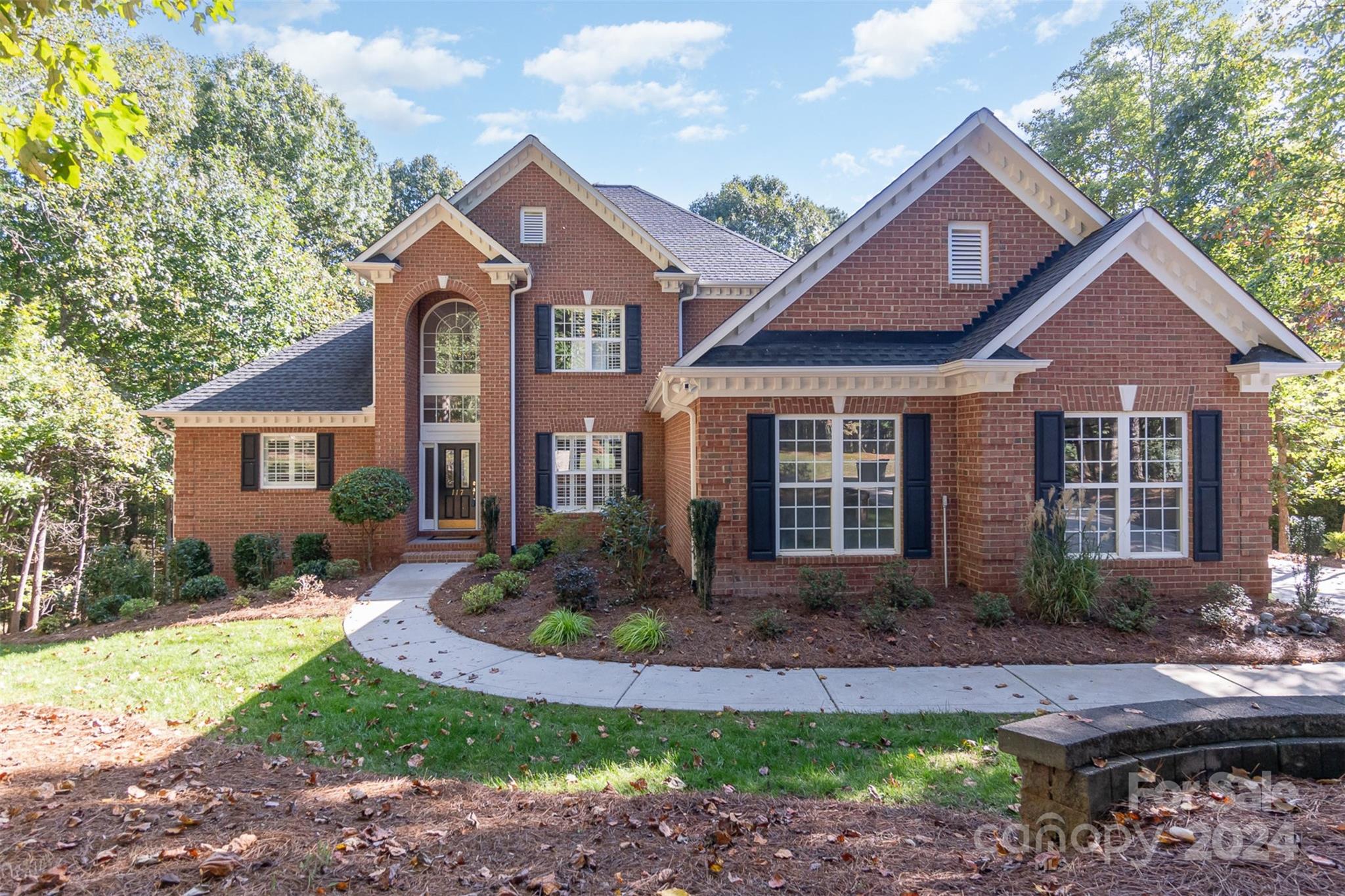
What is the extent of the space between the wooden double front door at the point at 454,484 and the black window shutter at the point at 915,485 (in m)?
10.6

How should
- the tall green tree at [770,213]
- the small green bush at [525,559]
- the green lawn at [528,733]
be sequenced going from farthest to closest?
the tall green tree at [770,213], the small green bush at [525,559], the green lawn at [528,733]

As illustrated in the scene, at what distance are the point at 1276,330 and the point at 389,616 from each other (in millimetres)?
12777

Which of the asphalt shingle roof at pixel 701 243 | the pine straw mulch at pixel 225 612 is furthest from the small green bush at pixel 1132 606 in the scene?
the pine straw mulch at pixel 225 612

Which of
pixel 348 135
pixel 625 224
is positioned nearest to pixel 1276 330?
pixel 625 224

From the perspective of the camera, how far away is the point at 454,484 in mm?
16250

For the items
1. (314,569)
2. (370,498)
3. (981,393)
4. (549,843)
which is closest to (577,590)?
(549,843)

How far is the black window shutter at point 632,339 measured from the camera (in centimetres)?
1527

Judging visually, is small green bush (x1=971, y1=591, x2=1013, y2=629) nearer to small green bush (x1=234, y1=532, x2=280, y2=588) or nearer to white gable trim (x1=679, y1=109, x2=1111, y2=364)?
white gable trim (x1=679, y1=109, x2=1111, y2=364)

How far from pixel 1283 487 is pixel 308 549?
25.0 metres

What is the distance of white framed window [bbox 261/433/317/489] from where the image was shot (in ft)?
49.4

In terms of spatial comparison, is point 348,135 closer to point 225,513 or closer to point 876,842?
point 225,513

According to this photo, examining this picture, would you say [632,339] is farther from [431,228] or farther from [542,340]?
[431,228]

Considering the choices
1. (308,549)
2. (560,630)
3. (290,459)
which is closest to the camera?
(560,630)

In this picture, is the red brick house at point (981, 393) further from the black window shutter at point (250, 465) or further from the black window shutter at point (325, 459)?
the black window shutter at point (250, 465)
